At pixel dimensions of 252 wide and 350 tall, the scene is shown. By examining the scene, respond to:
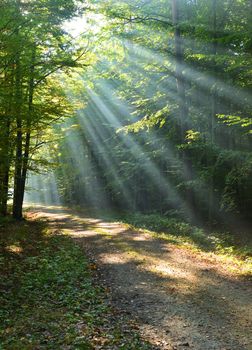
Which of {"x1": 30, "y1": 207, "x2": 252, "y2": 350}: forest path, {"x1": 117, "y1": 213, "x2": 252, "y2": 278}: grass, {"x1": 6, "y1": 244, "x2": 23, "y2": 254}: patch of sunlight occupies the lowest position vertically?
{"x1": 117, "y1": 213, "x2": 252, "y2": 278}: grass

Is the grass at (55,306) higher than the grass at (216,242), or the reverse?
the grass at (55,306)

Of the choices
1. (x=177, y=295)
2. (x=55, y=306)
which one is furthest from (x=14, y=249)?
(x=177, y=295)

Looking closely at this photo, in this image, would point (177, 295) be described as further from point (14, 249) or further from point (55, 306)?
point (14, 249)

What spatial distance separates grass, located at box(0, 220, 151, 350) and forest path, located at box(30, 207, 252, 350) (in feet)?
1.45

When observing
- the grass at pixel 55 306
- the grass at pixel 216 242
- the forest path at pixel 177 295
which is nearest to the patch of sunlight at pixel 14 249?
the grass at pixel 55 306

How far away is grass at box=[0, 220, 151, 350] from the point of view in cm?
555

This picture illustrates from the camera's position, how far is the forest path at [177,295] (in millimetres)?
5824

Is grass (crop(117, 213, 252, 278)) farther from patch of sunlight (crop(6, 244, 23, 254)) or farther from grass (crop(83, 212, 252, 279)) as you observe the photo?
patch of sunlight (crop(6, 244, 23, 254))

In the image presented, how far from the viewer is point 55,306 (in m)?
7.22

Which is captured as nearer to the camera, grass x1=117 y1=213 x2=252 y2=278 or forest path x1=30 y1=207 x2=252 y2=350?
forest path x1=30 y1=207 x2=252 y2=350

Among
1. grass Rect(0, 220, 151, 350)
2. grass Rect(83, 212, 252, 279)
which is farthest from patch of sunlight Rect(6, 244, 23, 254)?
grass Rect(83, 212, 252, 279)

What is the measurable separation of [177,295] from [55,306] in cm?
274

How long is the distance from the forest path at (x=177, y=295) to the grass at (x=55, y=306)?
44 centimetres

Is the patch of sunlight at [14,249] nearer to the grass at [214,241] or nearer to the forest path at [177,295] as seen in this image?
the forest path at [177,295]
